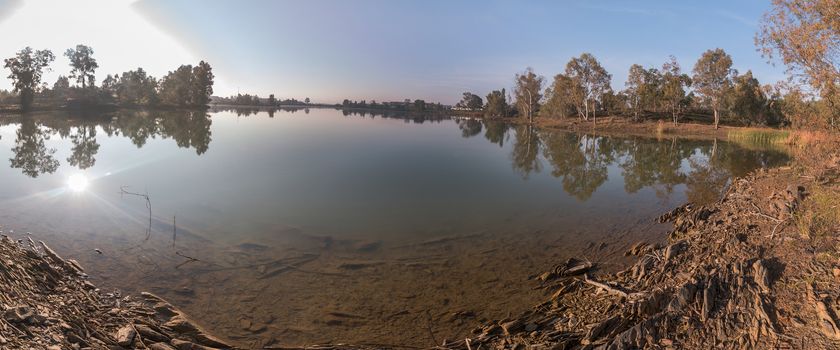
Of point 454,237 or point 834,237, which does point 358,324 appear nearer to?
point 454,237

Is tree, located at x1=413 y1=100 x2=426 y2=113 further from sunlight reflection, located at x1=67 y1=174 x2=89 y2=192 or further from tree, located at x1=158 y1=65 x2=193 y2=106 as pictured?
sunlight reflection, located at x1=67 y1=174 x2=89 y2=192

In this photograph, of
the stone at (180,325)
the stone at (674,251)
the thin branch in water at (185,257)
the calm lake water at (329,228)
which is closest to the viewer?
the stone at (180,325)

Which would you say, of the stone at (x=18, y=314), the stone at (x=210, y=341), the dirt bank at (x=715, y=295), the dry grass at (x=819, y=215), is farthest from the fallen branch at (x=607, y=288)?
the stone at (x=18, y=314)

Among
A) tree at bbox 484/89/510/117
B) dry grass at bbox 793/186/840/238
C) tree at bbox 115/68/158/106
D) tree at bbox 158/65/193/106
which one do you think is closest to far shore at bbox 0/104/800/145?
tree at bbox 115/68/158/106

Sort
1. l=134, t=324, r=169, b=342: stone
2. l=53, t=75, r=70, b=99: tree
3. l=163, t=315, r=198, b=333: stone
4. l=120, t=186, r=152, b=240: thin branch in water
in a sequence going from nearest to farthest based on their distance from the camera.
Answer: l=134, t=324, r=169, b=342: stone
l=163, t=315, r=198, b=333: stone
l=120, t=186, r=152, b=240: thin branch in water
l=53, t=75, r=70, b=99: tree

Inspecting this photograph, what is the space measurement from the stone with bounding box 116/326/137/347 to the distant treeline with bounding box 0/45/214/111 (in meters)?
91.3

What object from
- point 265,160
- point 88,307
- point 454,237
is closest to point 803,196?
point 454,237

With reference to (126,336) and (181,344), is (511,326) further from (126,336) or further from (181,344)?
(126,336)

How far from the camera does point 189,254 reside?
363 inches

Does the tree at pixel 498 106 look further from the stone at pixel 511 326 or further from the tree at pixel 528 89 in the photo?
the stone at pixel 511 326

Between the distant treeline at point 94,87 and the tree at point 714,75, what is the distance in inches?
4437

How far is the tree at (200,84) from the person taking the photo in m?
119

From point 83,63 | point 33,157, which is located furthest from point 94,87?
point 33,157

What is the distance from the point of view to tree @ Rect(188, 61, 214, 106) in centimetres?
11900
